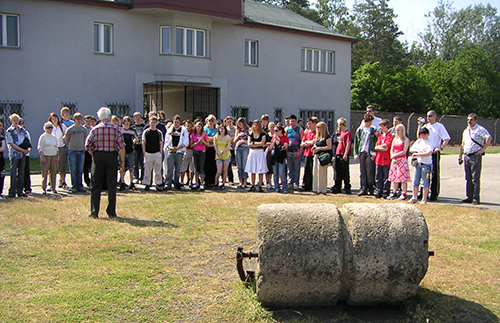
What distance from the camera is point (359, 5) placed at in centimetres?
6294

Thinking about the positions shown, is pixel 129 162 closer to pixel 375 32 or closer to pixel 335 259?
pixel 335 259

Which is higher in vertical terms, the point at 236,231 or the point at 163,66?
the point at 163,66

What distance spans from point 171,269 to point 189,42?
1979 cm

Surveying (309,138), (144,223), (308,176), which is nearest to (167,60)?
(309,138)

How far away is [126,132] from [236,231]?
5.85 meters

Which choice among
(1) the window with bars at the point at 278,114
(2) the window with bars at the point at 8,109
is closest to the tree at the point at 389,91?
(1) the window with bars at the point at 278,114

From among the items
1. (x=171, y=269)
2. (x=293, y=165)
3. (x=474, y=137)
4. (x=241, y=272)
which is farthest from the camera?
(x=293, y=165)

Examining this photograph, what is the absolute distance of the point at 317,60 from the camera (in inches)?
1168

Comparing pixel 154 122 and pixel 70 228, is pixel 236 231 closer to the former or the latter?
pixel 70 228

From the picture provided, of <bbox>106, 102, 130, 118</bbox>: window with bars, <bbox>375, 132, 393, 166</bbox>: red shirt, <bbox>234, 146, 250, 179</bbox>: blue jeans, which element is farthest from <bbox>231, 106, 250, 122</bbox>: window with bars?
<bbox>375, 132, 393, 166</bbox>: red shirt

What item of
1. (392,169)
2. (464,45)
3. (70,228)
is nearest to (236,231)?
(70,228)

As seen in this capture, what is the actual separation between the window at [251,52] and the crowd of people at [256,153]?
43.8ft

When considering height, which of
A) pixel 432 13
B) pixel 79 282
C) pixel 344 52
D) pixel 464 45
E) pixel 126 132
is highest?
pixel 432 13

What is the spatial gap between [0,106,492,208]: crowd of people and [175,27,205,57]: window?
1110cm
